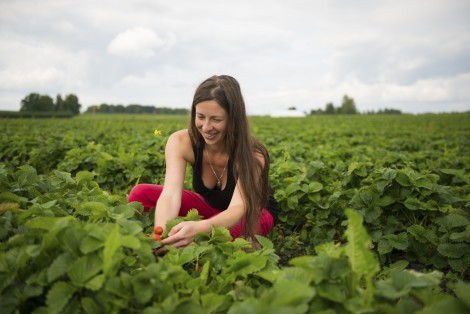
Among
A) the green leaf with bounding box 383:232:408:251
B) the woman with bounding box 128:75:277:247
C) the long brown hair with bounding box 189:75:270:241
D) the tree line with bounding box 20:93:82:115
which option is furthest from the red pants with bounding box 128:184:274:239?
the tree line with bounding box 20:93:82:115

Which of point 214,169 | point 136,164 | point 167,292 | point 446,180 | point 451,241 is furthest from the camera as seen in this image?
point 446,180

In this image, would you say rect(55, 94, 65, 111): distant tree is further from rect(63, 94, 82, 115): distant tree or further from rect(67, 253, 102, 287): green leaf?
rect(67, 253, 102, 287): green leaf

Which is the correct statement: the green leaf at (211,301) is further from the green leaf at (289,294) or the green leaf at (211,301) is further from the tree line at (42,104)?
the tree line at (42,104)

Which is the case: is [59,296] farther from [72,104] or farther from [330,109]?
[330,109]

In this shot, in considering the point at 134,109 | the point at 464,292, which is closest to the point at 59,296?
the point at 464,292

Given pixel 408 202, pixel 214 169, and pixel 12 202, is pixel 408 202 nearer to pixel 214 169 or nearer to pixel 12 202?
pixel 214 169

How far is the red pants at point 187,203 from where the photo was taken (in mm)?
2812

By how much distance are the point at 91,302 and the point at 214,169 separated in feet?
6.03

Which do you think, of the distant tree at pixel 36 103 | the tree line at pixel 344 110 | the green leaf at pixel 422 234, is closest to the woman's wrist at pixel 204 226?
the green leaf at pixel 422 234

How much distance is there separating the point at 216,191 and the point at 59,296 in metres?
1.84

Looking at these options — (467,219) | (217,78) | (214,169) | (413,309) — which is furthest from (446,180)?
(413,309)

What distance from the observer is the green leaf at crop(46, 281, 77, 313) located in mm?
1192

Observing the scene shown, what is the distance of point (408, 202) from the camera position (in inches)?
109

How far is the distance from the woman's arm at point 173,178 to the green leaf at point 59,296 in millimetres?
1036
